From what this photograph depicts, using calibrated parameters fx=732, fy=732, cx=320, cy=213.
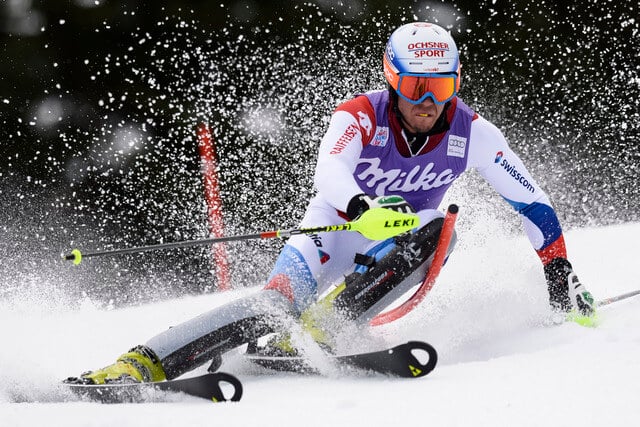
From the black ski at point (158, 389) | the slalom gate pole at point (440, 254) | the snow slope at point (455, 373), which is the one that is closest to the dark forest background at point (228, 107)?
the snow slope at point (455, 373)

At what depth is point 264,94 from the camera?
676cm

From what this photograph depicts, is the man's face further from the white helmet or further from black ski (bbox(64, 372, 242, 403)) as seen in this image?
black ski (bbox(64, 372, 242, 403))

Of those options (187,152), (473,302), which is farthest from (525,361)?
(187,152)

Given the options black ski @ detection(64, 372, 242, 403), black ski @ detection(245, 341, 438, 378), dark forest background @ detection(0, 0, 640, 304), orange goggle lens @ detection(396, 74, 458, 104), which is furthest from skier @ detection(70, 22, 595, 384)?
dark forest background @ detection(0, 0, 640, 304)

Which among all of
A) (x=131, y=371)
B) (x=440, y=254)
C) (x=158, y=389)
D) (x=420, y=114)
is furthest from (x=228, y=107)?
(x=158, y=389)

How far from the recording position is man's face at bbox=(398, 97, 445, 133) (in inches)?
111

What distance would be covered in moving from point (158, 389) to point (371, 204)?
91 centimetres

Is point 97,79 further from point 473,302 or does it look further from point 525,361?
point 525,361

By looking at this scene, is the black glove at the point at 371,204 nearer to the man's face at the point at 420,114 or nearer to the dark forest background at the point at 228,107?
the man's face at the point at 420,114

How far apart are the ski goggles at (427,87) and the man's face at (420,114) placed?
0.10ft

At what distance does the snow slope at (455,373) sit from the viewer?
1.72 metres

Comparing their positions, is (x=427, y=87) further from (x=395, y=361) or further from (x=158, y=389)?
(x=158, y=389)

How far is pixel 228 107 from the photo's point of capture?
21.8 ft

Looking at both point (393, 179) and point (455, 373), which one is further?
point (393, 179)
